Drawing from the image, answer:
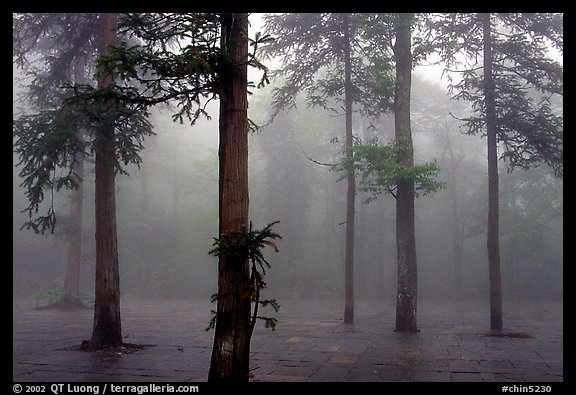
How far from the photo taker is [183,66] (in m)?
6.10

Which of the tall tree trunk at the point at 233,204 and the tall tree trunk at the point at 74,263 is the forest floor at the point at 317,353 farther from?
the tall tree trunk at the point at 74,263

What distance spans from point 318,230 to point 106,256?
26.4 metres

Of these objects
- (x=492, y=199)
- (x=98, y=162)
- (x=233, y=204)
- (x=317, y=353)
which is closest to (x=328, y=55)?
(x=492, y=199)

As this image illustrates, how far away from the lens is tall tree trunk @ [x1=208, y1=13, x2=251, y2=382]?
20.3 feet

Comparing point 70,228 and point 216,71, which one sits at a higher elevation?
point 216,71

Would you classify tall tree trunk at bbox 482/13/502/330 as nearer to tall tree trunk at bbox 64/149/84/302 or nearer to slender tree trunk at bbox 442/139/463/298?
slender tree trunk at bbox 442/139/463/298

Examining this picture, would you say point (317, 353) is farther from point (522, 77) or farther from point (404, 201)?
point (522, 77)

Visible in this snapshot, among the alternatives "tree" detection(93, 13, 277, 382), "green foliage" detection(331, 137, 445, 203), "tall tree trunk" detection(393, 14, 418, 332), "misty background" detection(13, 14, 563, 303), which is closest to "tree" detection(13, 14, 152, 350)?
"tree" detection(93, 13, 277, 382)

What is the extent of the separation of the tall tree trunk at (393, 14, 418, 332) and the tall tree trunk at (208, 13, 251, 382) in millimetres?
10128

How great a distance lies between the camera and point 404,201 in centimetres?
1617
